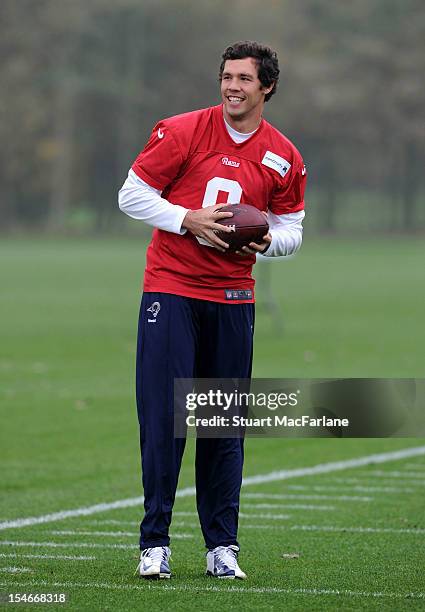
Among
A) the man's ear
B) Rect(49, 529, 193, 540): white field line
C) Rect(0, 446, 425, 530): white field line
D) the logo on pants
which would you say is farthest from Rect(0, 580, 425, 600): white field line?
the man's ear

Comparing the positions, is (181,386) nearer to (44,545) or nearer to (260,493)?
(44,545)

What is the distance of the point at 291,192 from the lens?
7.03 metres

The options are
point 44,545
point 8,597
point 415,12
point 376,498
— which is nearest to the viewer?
point 8,597

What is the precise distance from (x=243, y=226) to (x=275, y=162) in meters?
0.37

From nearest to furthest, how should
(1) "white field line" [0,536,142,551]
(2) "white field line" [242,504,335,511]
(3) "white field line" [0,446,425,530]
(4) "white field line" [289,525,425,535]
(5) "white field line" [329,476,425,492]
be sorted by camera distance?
(1) "white field line" [0,536,142,551] → (4) "white field line" [289,525,425,535] → (3) "white field line" [0,446,425,530] → (2) "white field line" [242,504,335,511] → (5) "white field line" [329,476,425,492]

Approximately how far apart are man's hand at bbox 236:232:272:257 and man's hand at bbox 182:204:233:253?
116mm

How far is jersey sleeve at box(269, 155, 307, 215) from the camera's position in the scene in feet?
22.8

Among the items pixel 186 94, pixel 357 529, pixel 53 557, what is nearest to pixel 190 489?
pixel 357 529

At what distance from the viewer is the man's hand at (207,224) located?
261 inches

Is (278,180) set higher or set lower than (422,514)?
higher

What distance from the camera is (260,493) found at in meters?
10.2

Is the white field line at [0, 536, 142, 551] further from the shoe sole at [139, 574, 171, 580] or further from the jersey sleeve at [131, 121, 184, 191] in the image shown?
the jersey sleeve at [131, 121, 184, 191]

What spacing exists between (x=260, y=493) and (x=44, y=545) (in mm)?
2565

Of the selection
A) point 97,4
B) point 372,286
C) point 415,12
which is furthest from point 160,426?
point 97,4
